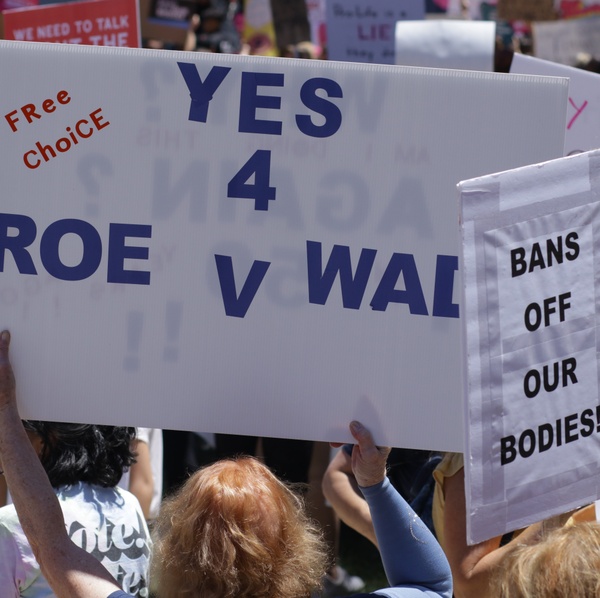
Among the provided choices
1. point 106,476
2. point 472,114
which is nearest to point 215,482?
point 106,476

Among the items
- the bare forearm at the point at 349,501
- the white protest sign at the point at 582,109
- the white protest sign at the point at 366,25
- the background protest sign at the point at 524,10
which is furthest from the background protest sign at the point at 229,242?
the background protest sign at the point at 524,10

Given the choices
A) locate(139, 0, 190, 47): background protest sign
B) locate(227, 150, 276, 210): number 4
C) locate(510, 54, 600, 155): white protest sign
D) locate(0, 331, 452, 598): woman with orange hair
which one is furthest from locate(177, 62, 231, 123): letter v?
locate(139, 0, 190, 47): background protest sign

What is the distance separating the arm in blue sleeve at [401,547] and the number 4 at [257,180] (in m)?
0.56

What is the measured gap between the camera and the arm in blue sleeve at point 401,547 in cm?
171

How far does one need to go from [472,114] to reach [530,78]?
0.12 meters

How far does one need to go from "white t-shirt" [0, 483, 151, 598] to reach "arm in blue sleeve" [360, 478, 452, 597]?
0.62m

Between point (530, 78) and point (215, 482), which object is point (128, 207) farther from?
point (530, 78)

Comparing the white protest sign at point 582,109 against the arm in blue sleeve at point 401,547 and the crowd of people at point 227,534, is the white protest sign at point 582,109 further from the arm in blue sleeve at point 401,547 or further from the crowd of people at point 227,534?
the arm in blue sleeve at point 401,547

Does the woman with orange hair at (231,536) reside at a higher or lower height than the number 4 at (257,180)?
lower

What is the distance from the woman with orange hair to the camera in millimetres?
1492

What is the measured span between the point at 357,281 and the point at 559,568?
2.08ft

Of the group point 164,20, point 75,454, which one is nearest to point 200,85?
point 75,454

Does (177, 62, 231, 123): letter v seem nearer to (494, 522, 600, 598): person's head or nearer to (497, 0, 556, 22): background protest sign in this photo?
(494, 522, 600, 598): person's head

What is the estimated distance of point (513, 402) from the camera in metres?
1.51
